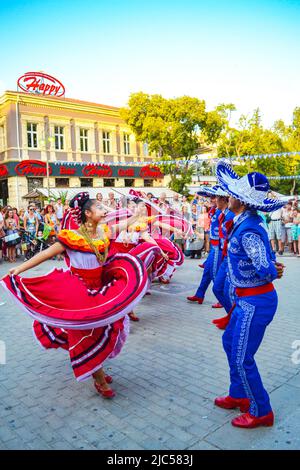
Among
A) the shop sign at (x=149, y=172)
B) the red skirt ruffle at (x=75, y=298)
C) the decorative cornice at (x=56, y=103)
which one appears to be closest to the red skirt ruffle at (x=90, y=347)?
the red skirt ruffle at (x=75, y=298)

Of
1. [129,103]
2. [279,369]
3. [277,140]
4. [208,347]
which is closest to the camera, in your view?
[279,369]

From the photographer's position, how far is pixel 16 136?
2880 cm

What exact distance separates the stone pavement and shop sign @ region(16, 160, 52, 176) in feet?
79.9

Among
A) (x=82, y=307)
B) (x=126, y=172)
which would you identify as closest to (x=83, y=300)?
(x=82, y=307)

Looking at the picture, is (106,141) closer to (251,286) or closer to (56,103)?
(56,103)

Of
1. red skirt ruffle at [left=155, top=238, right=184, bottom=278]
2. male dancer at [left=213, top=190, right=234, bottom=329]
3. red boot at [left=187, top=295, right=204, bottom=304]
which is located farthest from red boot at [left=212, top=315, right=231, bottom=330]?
red skirt ruffle at [left=155, top=238, right=184, bottom=278]

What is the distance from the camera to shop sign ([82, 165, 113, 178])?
3179 cm

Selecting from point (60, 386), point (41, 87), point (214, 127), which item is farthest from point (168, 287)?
point (41, 87)

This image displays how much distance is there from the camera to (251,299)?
9.89ft

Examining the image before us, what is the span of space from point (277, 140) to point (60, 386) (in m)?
31.6

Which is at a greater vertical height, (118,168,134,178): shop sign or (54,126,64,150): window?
(54,126,64,150): window

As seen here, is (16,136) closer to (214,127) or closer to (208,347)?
(214,127)

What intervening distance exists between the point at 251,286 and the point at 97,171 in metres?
30.6

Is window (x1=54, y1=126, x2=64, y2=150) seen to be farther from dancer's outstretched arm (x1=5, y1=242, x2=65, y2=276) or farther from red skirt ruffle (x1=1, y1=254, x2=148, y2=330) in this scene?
red skirt ruffle (x1=1, y1=254, x2=148, y2=330)
